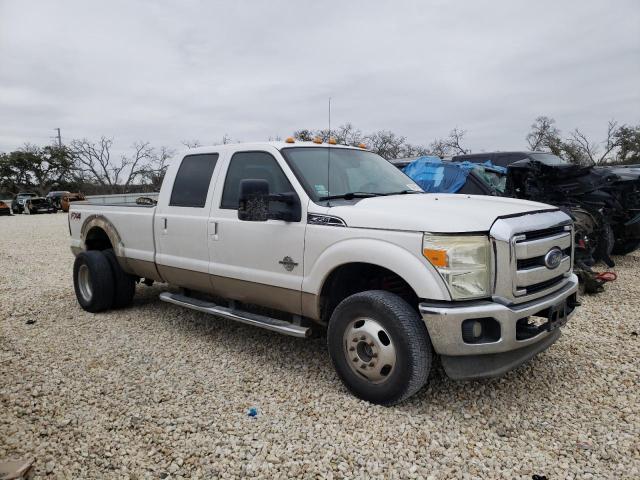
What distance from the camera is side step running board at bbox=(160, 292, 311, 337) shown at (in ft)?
12.4

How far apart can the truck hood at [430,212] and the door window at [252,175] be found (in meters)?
0.61

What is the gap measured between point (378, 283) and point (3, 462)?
8.68 feet

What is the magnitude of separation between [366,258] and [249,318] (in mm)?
1336

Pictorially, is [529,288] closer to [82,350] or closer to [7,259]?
[82,350]

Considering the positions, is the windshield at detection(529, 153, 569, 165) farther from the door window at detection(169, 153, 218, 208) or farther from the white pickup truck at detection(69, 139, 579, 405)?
the door window at detection(169, 153, 218, 208)

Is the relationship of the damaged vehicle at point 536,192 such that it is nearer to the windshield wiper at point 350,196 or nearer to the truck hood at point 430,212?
the truck hood at point 430,212

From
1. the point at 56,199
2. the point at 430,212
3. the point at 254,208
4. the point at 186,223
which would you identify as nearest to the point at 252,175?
the point at 254,208

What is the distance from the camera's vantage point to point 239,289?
13.9 feet

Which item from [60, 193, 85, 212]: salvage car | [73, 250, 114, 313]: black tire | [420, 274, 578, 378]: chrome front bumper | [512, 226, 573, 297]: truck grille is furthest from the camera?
[60, 193, 85, 212]: salvage car

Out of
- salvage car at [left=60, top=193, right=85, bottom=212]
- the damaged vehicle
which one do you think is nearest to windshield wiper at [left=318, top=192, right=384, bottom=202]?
the damaged vehicle

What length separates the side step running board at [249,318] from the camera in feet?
12.4

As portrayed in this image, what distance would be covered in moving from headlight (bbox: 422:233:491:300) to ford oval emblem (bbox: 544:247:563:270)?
0.56m

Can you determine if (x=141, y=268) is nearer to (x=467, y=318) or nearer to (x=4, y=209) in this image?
(x=467, y=318)

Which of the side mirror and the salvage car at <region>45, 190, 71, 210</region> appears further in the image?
the salvage car at <region>45, 190, 71, 210</region>
